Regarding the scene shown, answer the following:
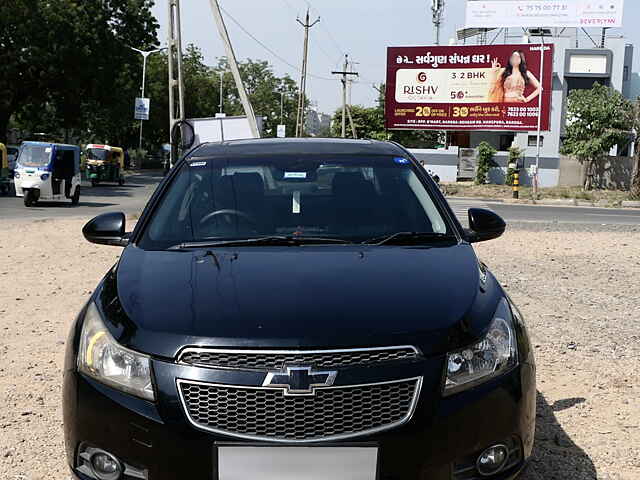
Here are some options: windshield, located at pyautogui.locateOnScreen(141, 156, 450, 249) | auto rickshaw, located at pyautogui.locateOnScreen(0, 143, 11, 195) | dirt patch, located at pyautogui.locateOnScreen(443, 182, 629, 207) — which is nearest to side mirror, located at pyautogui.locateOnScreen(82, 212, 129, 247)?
windshield, located at pyautogui.locateOnScreen(141, 156, 450, 249)

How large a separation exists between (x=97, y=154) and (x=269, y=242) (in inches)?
1364

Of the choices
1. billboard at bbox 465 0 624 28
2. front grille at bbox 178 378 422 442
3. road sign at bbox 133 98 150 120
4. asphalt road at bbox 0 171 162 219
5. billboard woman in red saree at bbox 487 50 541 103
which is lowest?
asphalt road at bbox 0 171 162 219

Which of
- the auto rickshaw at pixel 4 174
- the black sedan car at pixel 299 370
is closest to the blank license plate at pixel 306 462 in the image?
the black sedan car at pixel 299 370

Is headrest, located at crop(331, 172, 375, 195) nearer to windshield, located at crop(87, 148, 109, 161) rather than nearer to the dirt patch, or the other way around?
the dirt patch

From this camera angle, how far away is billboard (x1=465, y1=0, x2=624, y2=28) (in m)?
46.7

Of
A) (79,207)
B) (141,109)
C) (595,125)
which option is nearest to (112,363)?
(79,207)

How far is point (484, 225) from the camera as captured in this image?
13.2 ft

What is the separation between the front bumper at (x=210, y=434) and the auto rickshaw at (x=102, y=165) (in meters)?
34.7

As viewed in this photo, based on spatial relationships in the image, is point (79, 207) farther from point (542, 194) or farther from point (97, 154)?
point (542, 194)

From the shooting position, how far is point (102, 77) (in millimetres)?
39375

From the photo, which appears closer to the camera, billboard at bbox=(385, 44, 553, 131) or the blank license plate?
the blank license plate

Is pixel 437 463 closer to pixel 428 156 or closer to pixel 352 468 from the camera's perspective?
pixel 352 468

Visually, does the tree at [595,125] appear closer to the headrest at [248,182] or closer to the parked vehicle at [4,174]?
the parked vehicle at [4,174]

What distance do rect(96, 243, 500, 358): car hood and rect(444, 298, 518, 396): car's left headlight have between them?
4 centimetres
